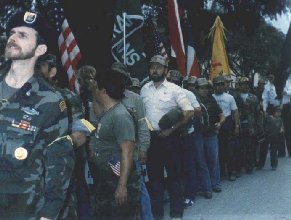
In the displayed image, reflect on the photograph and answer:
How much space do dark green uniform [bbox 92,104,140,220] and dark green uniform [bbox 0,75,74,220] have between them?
1.84 metres

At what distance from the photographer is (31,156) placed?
10.2 feet

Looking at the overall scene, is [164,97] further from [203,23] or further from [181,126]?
[203,23]

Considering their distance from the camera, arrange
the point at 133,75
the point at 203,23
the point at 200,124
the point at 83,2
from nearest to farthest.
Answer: the point at 133,75, the point at 200,124, the point at 83,2, the point at 203,23

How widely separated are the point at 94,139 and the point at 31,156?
6.70 ft

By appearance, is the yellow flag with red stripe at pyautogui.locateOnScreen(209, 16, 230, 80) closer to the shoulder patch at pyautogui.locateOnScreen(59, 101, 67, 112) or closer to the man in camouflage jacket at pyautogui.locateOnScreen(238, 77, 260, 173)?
the man in camouflage jacket at pyautogui.locateOnScreen(238, 77, 260, 173)

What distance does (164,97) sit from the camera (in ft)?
26.3

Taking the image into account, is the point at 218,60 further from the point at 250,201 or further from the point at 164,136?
the point at 164,136

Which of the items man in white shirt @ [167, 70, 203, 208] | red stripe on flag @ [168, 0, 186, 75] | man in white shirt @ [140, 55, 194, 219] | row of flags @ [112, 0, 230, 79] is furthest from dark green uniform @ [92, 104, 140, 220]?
red stripe on flag @ [168, 0, 186, 75]

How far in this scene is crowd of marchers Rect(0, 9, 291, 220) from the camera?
3094 mm

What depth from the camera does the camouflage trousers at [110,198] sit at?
500cm

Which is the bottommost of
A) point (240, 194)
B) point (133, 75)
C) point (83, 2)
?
point (240, 194)

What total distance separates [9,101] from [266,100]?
45.3 feet

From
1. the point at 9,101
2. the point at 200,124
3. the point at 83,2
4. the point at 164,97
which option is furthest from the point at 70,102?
the point at 83,2

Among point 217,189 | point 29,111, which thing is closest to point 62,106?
point 29,111
